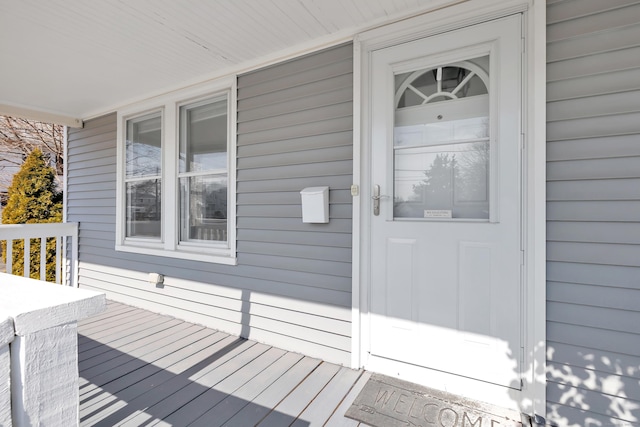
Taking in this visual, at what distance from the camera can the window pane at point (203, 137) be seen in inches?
122

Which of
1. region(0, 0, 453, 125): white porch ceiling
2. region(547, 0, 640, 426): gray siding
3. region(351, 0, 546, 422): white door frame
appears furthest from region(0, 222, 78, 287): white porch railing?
region(547, 0, 640, 426): gray siding

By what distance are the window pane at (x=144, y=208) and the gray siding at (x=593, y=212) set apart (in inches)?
143

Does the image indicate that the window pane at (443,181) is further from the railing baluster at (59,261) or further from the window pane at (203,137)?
the railing baluster at (59,261)

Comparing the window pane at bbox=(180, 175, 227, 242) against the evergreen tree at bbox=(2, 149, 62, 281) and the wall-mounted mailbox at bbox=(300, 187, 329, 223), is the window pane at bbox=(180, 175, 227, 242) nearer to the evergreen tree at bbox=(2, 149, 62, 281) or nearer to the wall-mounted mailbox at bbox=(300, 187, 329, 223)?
the wall-mounted mailbox at bbox=(300, 187, 329, 223)

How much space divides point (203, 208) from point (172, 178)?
50 centimetres

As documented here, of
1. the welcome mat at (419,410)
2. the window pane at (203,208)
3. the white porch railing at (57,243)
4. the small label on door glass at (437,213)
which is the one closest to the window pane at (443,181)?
the small label on door glass at (437,213)

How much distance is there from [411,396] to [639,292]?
1.32m

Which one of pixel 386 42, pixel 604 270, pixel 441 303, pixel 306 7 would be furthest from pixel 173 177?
pixel 604 270

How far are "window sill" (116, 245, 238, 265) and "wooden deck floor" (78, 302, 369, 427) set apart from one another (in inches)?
26.6

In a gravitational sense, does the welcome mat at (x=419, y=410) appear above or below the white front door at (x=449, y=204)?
below

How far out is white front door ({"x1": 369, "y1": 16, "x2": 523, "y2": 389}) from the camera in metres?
1.84

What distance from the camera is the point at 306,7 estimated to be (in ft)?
6.68

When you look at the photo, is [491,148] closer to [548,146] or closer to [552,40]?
[548,146]

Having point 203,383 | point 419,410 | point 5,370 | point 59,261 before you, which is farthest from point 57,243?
point 419,410
